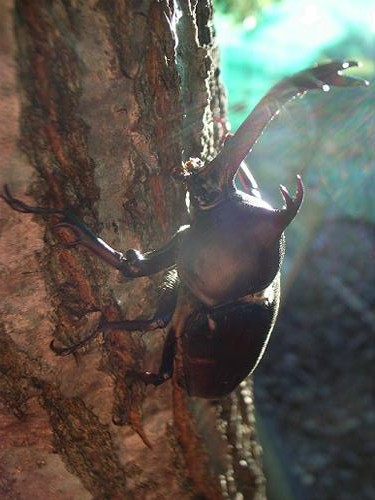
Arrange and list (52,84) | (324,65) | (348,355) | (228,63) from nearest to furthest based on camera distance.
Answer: (52,84), (324,65), (348,355), (228,63)

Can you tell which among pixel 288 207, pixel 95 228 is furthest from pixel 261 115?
pixel 95 228

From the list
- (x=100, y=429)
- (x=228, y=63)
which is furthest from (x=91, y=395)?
(x=228, y=63)

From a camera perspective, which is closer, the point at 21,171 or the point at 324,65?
the point at 21,171

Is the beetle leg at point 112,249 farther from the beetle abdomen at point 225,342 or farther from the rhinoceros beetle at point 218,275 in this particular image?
the beetle abdomen at point 225,342

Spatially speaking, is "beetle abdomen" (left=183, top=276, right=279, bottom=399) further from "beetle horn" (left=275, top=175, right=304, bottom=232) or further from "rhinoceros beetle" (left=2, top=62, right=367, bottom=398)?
"beetle horn" (left=275, top=175, right=304, bottom=232)

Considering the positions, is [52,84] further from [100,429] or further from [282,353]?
[282,353]
